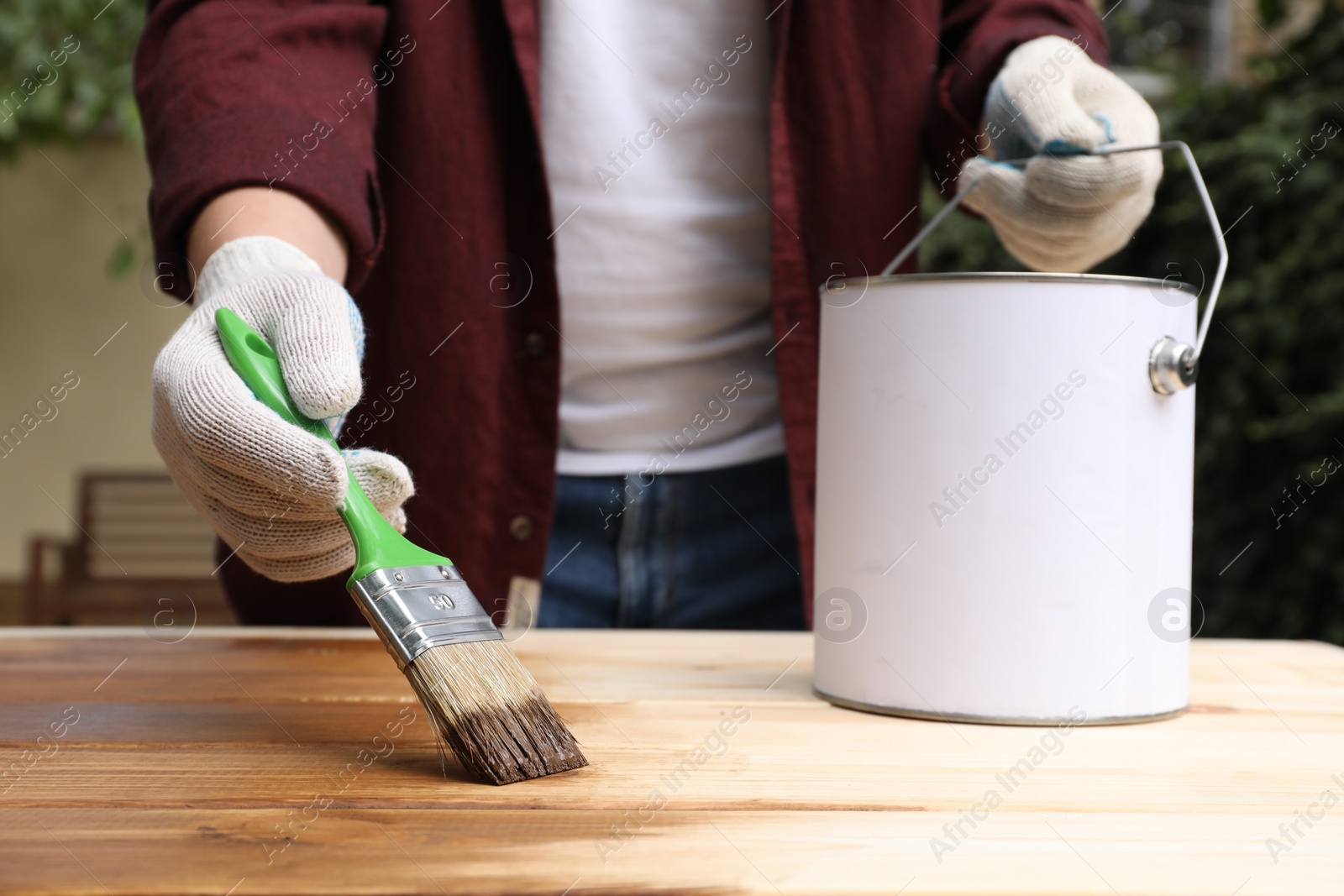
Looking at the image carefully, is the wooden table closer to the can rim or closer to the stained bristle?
the stained bristle

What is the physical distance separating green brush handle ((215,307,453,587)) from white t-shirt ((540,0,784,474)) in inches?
22.2

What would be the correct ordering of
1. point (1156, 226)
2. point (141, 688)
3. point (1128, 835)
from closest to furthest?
point (1128, 835) → point (141, 688) → point (1156, 226)

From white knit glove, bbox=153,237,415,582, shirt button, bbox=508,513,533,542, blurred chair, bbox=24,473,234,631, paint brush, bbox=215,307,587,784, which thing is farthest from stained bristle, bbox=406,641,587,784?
blurred chair, bbox=24,473,234,631

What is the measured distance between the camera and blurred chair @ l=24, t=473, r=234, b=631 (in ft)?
12.8

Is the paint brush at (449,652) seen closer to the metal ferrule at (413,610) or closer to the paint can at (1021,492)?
the metal ferrule at (413,610)

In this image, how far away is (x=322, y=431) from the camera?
703 mm

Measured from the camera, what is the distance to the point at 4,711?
76cm

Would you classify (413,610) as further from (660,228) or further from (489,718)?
(660,228)

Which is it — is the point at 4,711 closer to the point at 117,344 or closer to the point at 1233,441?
the point at 1233,441

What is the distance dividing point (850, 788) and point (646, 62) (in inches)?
34.3

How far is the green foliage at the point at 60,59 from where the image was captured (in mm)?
3123

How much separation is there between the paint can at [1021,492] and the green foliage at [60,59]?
2813 mm

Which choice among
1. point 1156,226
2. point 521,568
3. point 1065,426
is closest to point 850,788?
point 1065,426

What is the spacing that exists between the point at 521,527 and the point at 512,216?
32 cm
